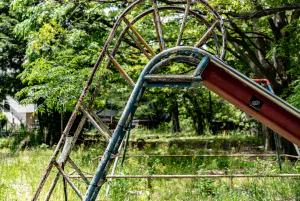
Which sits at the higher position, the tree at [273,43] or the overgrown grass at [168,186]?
the tree at [273,43]

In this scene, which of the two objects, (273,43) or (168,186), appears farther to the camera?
(273,43)

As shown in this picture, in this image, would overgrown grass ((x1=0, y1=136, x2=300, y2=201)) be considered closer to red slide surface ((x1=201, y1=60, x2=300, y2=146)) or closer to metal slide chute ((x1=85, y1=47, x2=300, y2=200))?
metal slide chute ((x1=85, y1=47, x2=300, y2=200))

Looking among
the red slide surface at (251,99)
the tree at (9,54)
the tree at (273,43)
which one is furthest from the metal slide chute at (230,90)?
the tree at (9,54)

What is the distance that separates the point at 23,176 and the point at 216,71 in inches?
271

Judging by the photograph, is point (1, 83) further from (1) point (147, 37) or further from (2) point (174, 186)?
(2) point (174, 186)

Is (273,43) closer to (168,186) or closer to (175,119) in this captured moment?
(168,186)

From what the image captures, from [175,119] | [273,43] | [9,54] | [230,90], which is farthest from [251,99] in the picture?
[175,119]

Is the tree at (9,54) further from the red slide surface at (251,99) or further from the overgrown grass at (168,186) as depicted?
the red slide surface at (251,99)

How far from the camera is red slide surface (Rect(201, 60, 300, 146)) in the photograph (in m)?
3.37

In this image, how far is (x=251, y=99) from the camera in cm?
339

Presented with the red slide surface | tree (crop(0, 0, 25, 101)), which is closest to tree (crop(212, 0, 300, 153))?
the red slide surface

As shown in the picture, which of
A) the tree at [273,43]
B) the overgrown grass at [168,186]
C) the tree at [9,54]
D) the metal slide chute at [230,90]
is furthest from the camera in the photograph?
the tree at [9,54]

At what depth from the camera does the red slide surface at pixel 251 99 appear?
132 inches

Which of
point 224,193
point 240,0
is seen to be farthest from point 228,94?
point 240,0
